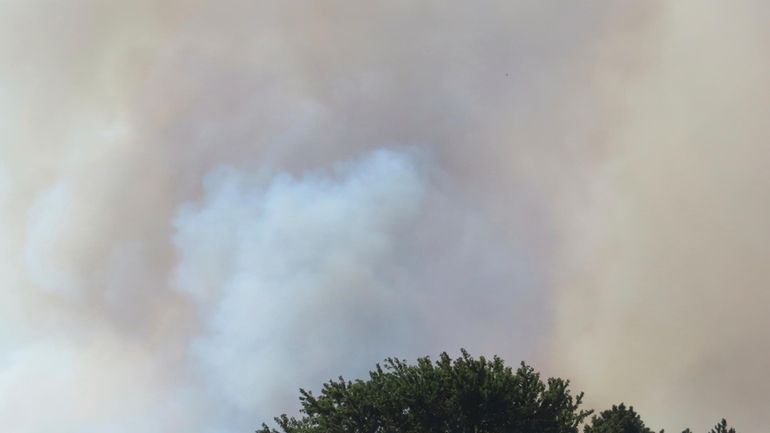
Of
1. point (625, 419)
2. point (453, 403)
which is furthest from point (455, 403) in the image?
point (625, 419)

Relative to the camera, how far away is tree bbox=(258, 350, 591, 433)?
3753 centimetres

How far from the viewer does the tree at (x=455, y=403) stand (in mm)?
37531

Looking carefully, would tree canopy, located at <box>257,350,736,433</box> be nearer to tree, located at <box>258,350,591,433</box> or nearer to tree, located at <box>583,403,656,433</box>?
tree, located at <box>258,350,591,433</box>

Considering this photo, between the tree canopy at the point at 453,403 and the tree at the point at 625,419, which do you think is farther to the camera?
the tree at the point at 625,419

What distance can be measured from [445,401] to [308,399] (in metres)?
9.38

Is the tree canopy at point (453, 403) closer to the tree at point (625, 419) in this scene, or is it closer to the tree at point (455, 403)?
the tree at point (455, 403)

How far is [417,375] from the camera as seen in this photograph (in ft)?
130

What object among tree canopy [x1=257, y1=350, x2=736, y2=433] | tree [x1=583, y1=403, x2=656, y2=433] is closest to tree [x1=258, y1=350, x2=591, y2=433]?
tree canopy [x1=257, y1=350, x2=736, y2=433]

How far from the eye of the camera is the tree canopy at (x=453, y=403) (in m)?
37.6

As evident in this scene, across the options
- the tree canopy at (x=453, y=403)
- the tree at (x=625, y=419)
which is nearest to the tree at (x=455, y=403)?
the tree canopy at (x=453, y=403)

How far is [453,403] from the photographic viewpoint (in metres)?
37.3

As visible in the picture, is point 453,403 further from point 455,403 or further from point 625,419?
point 625,419

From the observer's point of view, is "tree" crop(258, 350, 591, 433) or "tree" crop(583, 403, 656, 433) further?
"tree" crop(583, 403, 656, 433)

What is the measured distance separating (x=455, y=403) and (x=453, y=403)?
0.14m
